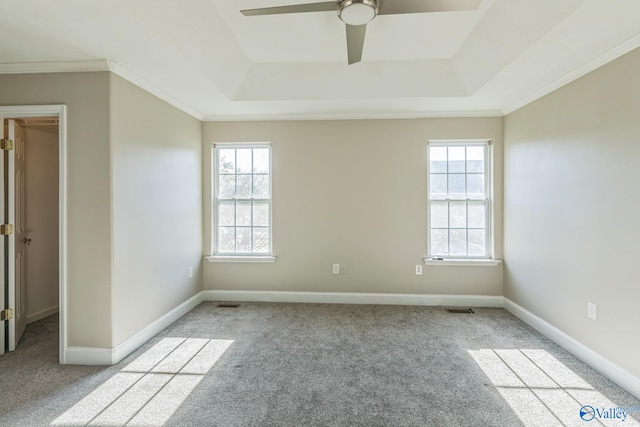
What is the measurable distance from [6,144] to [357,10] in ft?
10.2

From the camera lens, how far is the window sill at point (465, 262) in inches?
145

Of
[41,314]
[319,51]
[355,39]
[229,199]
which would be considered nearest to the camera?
[355,39]

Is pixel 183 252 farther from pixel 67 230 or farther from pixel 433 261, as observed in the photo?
pixel 433 261

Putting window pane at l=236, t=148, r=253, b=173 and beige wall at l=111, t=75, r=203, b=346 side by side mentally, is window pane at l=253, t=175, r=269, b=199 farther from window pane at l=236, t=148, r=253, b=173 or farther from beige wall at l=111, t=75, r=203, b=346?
beige wall at l=111, t=75, r=203, b=346

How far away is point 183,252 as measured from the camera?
137 inches

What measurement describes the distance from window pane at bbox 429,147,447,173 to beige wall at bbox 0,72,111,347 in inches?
139

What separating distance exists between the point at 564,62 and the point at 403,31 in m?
1.35

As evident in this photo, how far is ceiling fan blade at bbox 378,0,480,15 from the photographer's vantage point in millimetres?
1595

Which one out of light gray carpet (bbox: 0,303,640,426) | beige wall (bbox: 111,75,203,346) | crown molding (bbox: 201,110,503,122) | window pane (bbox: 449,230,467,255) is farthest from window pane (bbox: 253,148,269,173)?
window pane (bbox: 449,230,467,255)

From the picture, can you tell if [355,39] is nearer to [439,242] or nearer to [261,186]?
[261,186]

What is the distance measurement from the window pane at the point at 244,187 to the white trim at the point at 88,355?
223cm

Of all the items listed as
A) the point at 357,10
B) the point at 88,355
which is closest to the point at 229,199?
the point at 88,355

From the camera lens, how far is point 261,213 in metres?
3.97

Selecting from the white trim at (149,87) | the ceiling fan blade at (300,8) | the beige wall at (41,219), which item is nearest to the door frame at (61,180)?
the white trim at (149,87)
